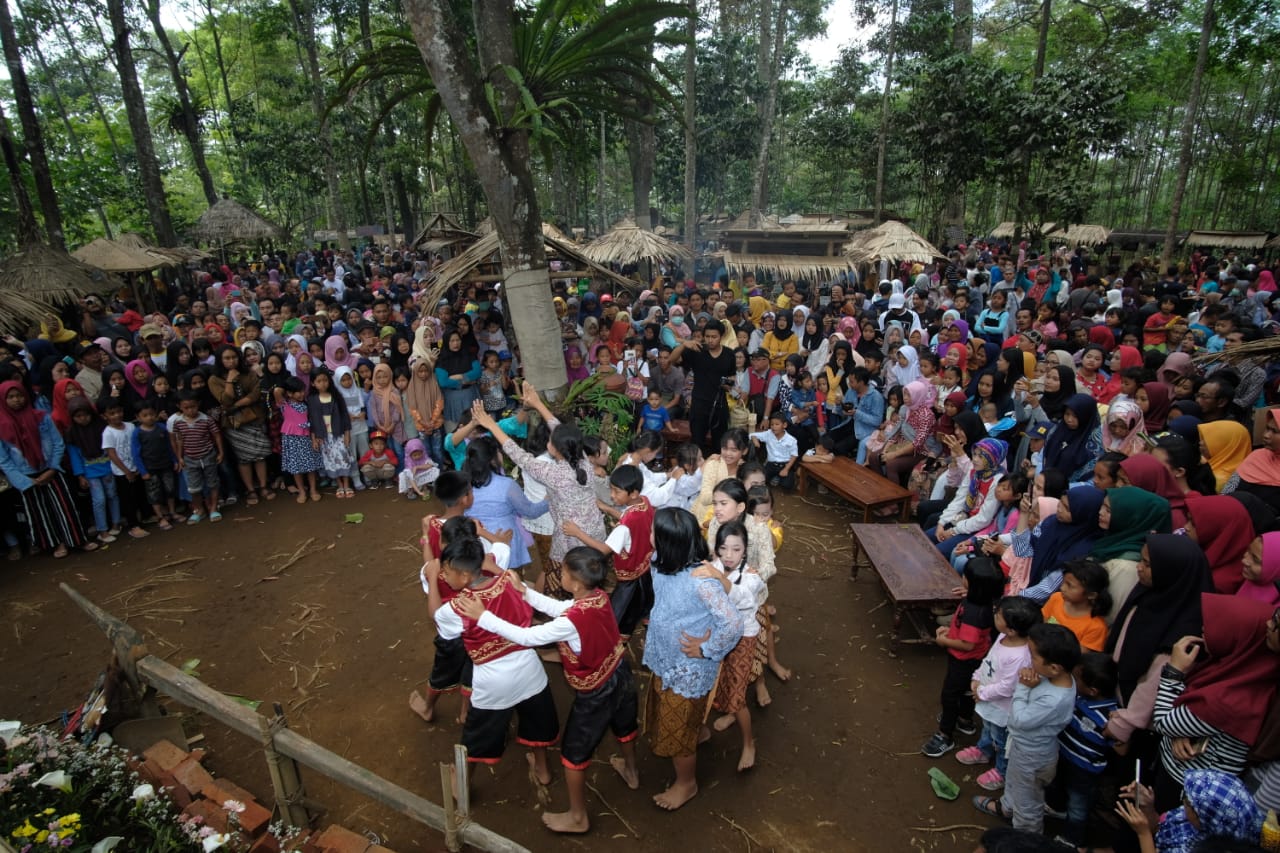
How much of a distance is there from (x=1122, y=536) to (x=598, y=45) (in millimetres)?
4298

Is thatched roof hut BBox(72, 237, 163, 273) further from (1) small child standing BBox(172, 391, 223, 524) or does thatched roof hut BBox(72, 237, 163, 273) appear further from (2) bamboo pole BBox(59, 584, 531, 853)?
(2) bamboo pole BBox(59, 584, 531, 853)

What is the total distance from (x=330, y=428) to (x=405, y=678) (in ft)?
11.8

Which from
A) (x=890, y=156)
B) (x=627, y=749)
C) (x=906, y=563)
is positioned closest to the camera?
(x=627, y=749)

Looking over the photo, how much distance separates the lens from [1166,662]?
289 cm

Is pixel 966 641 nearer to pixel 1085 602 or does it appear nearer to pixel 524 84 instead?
pixel 1085 602

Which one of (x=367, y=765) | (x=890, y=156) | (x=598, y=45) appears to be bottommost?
(x=367, y=765)

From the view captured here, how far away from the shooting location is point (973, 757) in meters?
3.64

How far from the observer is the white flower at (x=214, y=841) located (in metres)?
2.46

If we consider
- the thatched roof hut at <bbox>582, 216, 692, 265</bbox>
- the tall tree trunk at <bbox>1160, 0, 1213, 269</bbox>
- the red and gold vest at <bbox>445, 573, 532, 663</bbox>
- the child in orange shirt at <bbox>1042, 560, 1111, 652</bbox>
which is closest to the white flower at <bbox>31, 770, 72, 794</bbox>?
the red and gold vest at <bbox>445, 573, 532, 663</bbox>

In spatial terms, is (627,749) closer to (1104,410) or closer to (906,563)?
(906,563)

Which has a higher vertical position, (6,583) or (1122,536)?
(1122,536)

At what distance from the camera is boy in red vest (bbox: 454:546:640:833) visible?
286cm

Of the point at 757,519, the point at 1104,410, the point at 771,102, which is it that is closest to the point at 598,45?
the point at 757,519

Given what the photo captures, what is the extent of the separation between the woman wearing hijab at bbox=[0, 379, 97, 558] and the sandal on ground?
7.68 meters
